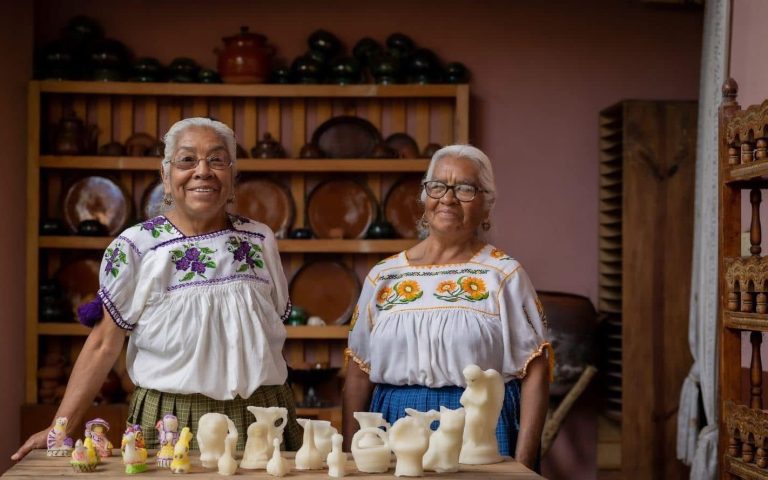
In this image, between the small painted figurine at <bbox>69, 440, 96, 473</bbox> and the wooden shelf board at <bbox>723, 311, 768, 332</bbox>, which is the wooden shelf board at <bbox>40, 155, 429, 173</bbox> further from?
the small painted figurine at <bbox>69, 440, 96, 473</bbox>

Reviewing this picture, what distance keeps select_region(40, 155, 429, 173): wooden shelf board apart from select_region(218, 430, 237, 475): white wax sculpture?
10.2 ft

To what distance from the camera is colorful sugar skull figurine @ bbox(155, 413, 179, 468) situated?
2494 millimetres

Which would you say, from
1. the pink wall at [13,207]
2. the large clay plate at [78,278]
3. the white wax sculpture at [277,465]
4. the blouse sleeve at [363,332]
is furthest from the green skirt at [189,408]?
the large clay plate at [78,278]

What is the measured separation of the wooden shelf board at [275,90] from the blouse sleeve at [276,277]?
2.54m

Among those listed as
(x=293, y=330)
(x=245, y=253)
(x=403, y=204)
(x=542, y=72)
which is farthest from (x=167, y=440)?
(x=542, y=72)

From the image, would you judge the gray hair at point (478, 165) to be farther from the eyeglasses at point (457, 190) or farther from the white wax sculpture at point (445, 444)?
the white wax sculpture at point (445, 444)

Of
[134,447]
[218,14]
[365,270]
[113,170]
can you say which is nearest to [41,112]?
[113,170]

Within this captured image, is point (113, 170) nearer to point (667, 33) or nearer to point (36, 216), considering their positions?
point (36, 216)

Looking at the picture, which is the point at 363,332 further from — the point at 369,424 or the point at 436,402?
the point at 369,424

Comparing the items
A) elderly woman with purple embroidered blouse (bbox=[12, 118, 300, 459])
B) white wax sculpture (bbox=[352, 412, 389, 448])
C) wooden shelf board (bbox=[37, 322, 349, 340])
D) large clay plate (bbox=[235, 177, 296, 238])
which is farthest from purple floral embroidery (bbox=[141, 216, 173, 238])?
large clay plate (bbox=[235, 177, 296, 238])

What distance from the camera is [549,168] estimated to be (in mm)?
5836

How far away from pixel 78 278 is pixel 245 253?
118 inches

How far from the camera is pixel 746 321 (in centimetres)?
311

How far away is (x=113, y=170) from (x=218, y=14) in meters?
1.00
